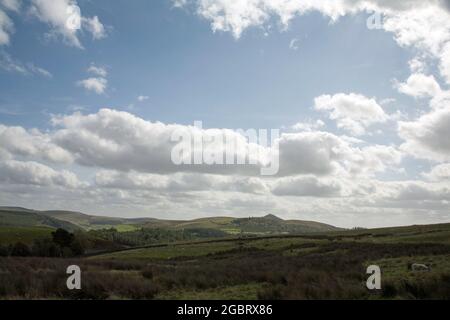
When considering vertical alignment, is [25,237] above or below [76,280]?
below

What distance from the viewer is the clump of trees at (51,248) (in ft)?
284

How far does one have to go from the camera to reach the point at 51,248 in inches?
3548

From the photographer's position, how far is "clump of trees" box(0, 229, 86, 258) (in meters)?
86.6

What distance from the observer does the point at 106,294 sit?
646 inches

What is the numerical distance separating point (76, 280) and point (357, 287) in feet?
37.0

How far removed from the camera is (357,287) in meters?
16.0
